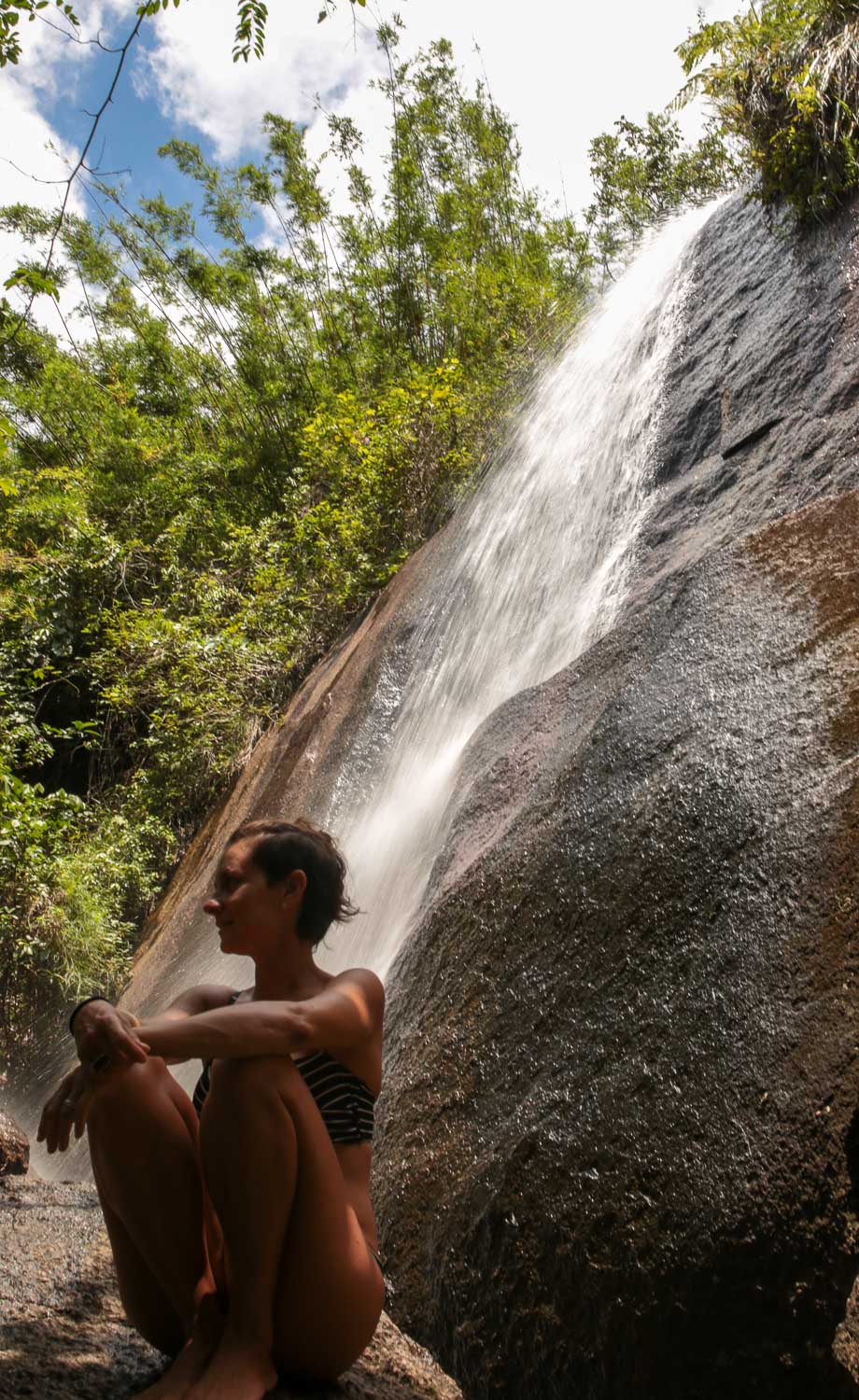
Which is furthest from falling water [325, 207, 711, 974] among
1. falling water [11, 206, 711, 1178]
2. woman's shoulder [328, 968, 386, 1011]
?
woman's shoulder [328, 968, 386, 1011]

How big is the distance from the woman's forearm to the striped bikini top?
198 mm

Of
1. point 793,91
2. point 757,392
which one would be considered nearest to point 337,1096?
point 757,392

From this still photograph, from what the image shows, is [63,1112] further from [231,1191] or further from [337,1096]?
[337,1096]

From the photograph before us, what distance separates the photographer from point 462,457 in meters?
10.2

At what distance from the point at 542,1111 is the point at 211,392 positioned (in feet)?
50.1

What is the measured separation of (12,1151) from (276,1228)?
9.31 ft

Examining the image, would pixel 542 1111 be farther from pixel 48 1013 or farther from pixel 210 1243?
pixel 48 1013

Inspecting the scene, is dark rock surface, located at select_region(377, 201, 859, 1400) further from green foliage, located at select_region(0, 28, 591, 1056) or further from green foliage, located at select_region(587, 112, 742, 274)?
green foliage, located at select_region(587, 112, 742, 274)

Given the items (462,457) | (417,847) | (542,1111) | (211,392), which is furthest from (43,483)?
(542,1111)

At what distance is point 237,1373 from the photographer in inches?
69.7

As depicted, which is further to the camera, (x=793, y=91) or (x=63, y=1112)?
(x=793, y=91)

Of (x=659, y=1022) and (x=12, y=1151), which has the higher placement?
(x=12, y=1151)

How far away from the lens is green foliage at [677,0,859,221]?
238 inches

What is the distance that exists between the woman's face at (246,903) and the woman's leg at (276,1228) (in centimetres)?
37
